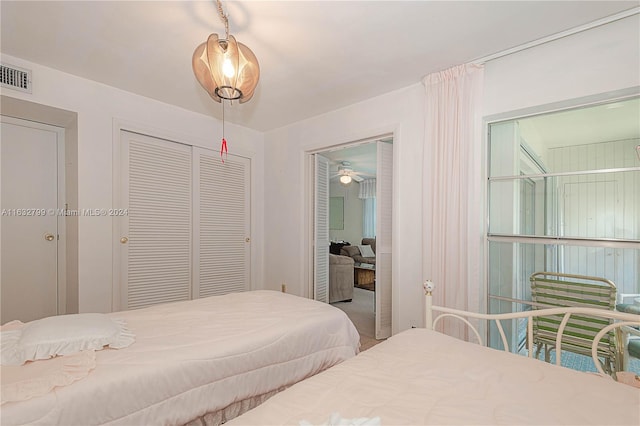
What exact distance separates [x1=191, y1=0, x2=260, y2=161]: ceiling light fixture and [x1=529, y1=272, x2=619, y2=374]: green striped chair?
2.38 meters

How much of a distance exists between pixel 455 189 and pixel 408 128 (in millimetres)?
769

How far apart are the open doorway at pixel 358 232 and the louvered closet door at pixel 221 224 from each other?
97 centimetres

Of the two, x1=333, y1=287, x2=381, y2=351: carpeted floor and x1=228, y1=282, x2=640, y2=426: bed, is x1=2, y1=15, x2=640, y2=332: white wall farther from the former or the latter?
x1=228, y1=282, x2=640, y2=426: bed

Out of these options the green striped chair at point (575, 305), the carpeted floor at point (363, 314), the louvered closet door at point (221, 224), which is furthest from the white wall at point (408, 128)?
the green striped chair at point (575, 305)

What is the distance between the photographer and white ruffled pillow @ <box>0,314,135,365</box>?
127cm

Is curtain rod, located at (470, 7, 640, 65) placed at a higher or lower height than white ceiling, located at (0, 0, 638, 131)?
lower

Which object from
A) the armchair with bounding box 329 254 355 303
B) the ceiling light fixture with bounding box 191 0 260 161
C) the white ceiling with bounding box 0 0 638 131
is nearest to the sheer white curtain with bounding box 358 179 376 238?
the armchair with bounding box 329 254 355 303

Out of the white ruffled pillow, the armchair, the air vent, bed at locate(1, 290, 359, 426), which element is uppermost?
the air vent

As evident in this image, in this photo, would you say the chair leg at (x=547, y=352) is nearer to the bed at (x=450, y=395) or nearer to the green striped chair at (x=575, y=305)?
the green striped chair at (x=575, y=305)

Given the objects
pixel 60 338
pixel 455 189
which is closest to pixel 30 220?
pixel 60 338

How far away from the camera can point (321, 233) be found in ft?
13.5

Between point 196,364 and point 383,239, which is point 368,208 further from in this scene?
point 196,364

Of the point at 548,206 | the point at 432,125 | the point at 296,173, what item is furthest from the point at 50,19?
the point at 548,206

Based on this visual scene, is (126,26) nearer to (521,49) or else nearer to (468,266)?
(521,49)
